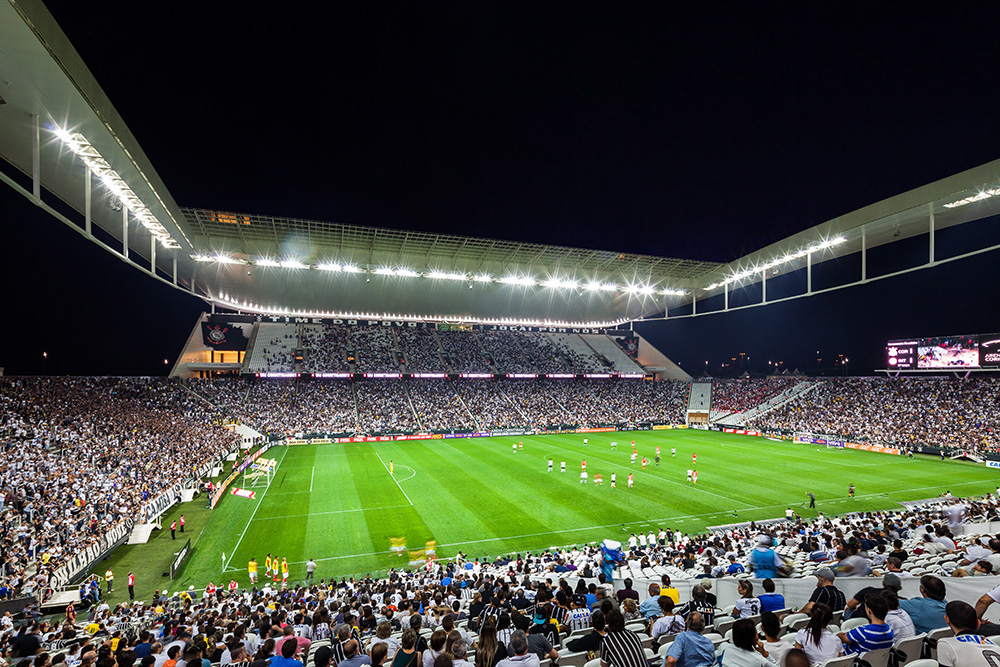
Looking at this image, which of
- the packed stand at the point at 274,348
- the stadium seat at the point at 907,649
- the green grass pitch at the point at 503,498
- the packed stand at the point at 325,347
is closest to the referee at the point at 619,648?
the stadium seat at the point at 907,649

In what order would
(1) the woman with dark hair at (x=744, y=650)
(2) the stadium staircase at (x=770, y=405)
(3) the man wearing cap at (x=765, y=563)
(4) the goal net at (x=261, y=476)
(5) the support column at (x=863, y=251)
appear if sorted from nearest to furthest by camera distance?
1. (1) the woman with dark hair at (x=744, y=650)
2. (3) the man wearing cap at (x=765, y=563)
3. (4) the goal net at (x=261, y=476)
4. (5) the support column at (x=863, y=251)
5. (2) the stadium staircase at (x=770, y=405)

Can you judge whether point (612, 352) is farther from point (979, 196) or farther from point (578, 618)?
point (578, 618)

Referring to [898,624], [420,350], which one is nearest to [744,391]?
[420,350]

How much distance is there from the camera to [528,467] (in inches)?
1297

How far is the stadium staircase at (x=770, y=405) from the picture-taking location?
5312 cm

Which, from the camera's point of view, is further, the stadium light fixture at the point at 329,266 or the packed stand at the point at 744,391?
the packed stand at the point at 744,391

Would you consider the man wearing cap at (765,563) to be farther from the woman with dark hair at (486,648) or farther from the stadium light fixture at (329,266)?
the stadium light fixture at (329,266)

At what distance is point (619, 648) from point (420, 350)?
5945 cm

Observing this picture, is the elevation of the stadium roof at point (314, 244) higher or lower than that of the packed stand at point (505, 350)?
higher

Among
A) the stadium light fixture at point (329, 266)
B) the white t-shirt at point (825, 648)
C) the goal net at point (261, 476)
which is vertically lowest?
the goal net at point (261, 476)

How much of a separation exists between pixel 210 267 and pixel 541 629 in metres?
47.0

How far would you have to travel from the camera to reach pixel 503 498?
25.0m

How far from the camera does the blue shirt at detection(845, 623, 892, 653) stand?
13.7ft

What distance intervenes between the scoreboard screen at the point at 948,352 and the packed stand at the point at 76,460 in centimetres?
5834
